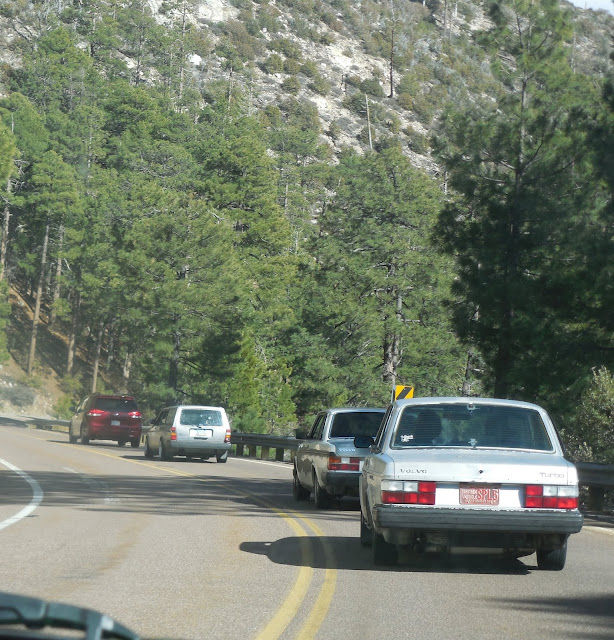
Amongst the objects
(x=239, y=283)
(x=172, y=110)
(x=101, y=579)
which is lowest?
(x=101, y=579)

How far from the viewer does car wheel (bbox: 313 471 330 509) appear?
17.0 m

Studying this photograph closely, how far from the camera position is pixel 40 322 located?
262ft

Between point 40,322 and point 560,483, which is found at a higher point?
point 40,322

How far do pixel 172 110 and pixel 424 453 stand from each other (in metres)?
85.1

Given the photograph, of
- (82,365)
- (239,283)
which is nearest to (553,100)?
(239,283)

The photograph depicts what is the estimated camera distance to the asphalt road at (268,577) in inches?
309

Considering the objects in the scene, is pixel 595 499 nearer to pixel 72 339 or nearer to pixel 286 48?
pixel 72 339

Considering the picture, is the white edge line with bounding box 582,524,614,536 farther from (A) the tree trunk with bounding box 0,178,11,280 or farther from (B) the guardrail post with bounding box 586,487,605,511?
(A) the tree trunk with bounding box 0,178,11,280

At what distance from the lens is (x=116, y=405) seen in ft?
127

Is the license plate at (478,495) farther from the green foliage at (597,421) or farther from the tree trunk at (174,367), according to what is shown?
the tree trunk at (174,367)

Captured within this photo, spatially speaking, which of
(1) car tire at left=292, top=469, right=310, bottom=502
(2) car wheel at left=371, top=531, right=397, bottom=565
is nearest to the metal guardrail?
(1) car tire at left=292, top=469, right=310, bottom=502

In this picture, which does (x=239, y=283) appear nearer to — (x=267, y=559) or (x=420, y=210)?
(x=420, y=210)

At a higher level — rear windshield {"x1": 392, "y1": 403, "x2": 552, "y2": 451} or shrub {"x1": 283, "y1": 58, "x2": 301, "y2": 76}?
shrub {"x1": 283, "y1": 58, "x2": 301, "y2": 76}

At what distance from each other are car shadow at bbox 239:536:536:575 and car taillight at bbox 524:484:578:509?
3.60ft
